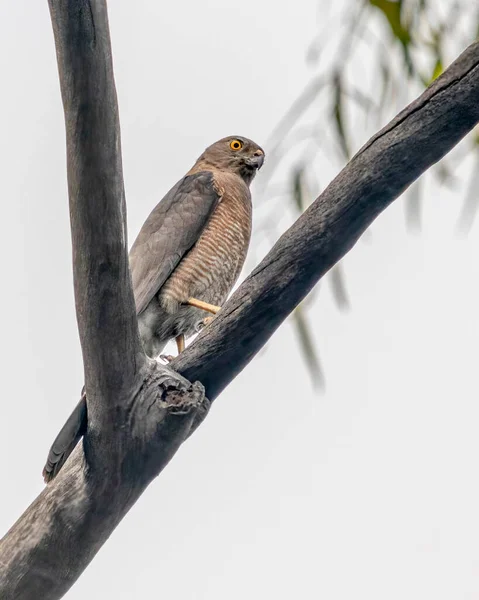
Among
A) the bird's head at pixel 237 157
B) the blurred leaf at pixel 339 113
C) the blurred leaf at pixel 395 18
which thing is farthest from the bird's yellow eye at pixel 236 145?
the blurred leaf at pixel 395 18

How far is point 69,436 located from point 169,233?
193 centimetres

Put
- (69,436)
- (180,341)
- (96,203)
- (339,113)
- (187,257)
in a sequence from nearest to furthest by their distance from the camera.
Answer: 1. (96,203)
2. (69,436)
3. (339,113)
4. (187,257)
5. (180,341)

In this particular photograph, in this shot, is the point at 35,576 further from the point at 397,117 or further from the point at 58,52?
the point at 397,117

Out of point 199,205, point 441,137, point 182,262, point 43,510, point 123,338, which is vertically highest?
point 199,205

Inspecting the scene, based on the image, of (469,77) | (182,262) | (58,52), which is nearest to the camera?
(58,52)

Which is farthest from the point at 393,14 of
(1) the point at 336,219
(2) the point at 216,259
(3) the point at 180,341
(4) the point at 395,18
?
(3) the point at 180,341

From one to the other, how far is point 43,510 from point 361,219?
3.65ft

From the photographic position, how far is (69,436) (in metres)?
2.78

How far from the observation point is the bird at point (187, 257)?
4445 millimetres

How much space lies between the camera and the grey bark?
2.44m

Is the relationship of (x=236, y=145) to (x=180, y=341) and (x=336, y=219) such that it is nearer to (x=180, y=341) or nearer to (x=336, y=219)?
(x=180, y=341)

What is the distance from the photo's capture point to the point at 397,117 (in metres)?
2.60

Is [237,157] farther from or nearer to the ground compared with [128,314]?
farther from the ground

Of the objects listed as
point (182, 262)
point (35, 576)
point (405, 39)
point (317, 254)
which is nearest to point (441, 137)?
point (317, 254)
